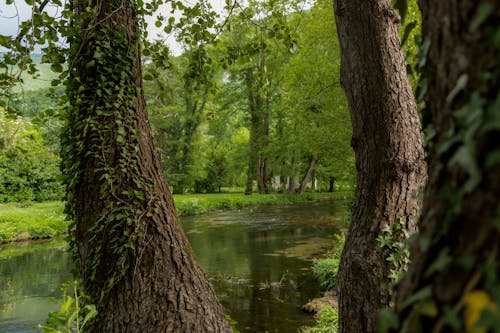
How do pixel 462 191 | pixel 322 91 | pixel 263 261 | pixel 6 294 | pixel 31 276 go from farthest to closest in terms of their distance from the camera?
1. pixel 322 91
2. pixel 263 261
3. pixel 31 276
4. pixel 6 294
5. pixel 462 191

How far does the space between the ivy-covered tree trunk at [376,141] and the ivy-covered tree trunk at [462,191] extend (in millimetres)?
1979

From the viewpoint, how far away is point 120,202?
270 centimetres

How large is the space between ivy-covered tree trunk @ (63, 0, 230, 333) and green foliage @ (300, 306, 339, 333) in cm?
321

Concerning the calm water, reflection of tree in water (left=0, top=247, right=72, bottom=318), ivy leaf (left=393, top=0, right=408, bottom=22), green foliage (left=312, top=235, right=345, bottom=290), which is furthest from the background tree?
ivy leaf (left=393, top=0, right=408, bottom=22)

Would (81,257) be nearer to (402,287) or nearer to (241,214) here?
(402,287)

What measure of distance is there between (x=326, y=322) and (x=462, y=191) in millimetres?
5728

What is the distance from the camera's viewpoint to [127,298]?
2.61 m

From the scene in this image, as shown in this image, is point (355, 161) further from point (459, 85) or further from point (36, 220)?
point (36, 220)

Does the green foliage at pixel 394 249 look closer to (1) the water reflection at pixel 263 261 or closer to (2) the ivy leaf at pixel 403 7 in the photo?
(2) the ivy leaf at pixel 403 7

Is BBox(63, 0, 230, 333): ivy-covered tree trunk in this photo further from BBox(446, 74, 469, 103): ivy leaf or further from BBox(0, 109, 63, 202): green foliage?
BBox(0, 109, 63, 202): green foliage

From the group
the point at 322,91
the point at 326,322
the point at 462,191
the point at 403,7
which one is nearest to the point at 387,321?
the point at 462,191

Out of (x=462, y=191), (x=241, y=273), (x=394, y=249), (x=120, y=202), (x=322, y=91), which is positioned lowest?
→ (x=241, y=273)

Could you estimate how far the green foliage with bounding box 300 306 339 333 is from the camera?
561 centimetres

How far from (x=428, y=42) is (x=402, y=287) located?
547 mm
